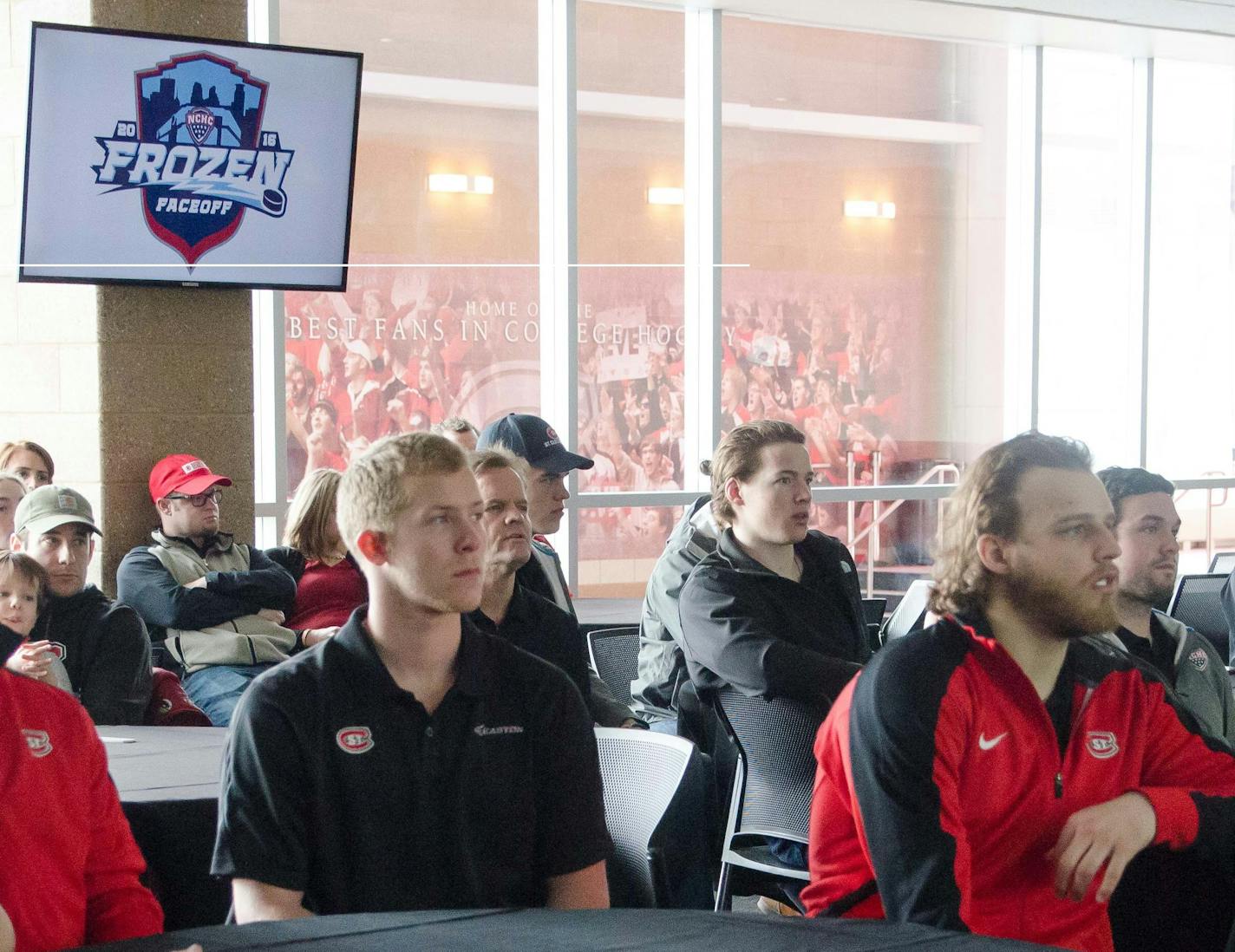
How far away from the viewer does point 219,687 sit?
180 inches

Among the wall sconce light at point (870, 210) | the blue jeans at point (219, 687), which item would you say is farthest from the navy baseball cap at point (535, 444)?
the wall sconce light at point (870, 210)

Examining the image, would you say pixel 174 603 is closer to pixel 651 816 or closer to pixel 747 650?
pixel 747 650

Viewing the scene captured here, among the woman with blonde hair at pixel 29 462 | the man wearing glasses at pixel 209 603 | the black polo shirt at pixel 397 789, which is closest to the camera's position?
the black polo shirt at pixel 397 789

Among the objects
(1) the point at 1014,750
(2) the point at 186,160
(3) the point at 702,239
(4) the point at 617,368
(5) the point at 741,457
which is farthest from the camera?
(3) the point at 702,239

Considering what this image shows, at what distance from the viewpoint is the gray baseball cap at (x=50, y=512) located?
13.3 feet

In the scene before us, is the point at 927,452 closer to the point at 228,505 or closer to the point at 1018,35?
the point at 1018,35

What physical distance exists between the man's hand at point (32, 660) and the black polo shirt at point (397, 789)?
155 cm

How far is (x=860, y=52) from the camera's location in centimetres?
884

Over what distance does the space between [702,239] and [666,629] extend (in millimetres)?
4740

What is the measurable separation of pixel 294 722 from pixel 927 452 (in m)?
7.68

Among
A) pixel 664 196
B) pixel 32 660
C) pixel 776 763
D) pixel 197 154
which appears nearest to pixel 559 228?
pixel 664 196

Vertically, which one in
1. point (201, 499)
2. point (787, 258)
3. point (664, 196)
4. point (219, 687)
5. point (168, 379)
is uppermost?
point (664, 196)

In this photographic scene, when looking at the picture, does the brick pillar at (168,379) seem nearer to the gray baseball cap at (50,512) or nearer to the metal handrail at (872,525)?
the gray baseball cap at (50,512)

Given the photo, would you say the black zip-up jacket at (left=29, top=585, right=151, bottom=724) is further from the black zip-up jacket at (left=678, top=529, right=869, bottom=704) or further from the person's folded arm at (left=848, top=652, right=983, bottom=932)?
the person's folded arm at (left=848, top=652, right=983, bottom=932)
